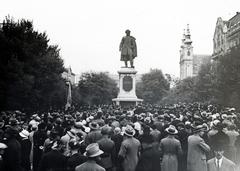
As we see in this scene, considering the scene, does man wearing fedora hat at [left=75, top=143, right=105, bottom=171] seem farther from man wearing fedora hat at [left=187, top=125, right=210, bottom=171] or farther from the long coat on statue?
the long coat on statue

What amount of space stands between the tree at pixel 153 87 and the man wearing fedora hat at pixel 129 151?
296 feet

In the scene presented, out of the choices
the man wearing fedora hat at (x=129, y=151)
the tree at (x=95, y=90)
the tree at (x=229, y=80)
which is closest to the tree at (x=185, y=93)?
the tree at (x=95, y=90)

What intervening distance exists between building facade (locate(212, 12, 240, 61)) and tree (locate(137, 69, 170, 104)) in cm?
1733

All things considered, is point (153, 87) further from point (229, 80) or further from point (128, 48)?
point (128, 48)

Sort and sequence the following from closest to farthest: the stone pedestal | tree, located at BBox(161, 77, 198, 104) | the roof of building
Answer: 1. the stone pedestal
2. tree, located at BBox(161, 77, 198, 104)
3. the roof of building

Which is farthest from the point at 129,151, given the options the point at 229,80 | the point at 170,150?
the point at 229,80

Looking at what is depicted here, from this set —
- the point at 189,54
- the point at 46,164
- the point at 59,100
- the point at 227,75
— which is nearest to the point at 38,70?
the point at 59,100

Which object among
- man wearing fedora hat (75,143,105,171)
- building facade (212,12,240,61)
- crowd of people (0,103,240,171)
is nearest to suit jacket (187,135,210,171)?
crowd of people (0,103,240,171)

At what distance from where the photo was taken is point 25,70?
116 feet

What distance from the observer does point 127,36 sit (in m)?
31.8

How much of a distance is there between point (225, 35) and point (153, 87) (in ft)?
84.2

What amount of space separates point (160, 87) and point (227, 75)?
209 feet

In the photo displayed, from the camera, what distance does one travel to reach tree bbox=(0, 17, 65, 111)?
32.3 m

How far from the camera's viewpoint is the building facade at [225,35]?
7631 cm
